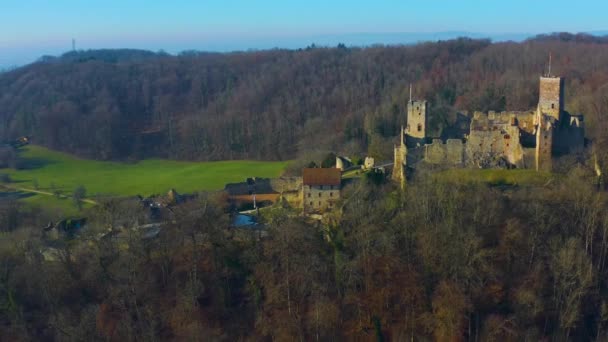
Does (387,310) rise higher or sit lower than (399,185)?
lower

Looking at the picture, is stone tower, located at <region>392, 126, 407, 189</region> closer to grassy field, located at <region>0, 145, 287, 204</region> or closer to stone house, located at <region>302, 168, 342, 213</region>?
stone house, located at <region>302, 168, 342, 213</region>

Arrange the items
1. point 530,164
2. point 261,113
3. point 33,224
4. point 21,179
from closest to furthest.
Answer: point 530,164 → point 33,224 → point 21,179 → point 261,113

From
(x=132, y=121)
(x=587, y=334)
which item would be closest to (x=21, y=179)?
(x=132, y=121)

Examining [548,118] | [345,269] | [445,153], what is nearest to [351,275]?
[345,269]

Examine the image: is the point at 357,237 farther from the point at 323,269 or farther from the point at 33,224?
the point at 33,224

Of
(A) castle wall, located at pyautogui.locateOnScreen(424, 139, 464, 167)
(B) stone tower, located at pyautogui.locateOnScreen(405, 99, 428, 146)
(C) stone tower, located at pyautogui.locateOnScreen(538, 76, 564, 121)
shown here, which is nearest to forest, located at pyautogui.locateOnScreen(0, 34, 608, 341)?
(A) castle wall, located at pyautogui.locateOnScreen(424, 139, 464, 167)

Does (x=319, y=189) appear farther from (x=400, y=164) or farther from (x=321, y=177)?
(x=400, y=164)

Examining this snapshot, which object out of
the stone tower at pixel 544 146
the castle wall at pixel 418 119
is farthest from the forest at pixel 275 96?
the stone tower at pixel 544 146

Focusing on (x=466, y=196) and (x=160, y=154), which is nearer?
(x=466, y=196)

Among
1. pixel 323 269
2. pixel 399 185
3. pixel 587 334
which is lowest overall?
pixel 587 334
